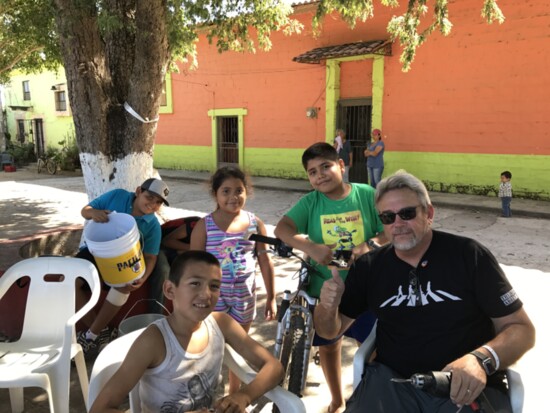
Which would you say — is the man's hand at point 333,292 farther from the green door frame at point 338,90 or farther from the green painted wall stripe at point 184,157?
the green painted wall stripe at point 184,157

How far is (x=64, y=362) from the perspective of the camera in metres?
2.41

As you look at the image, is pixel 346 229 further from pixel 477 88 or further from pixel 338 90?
pixel 338 90

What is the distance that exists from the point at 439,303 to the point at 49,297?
2.28 meters

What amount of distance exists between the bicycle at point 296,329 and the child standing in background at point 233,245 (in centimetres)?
34

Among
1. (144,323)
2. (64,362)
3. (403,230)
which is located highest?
(403,230)

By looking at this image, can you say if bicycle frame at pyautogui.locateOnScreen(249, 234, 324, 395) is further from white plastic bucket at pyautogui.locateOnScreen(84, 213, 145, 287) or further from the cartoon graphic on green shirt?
white plastic bucket at pyautogui.locateOnScreen(84, 213, 145, 287)

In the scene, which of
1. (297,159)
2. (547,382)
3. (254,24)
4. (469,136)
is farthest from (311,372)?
(297,159)

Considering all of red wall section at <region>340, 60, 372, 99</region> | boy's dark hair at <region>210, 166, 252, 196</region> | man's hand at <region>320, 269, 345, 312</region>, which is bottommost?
man's hand at <region>320, 269, 345, 312</region>

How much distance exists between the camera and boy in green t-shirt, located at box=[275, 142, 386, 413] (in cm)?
248

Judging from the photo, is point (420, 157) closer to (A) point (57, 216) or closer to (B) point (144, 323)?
(A) point (57, 216)

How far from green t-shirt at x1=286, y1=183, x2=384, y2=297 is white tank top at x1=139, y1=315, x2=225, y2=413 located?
913mm

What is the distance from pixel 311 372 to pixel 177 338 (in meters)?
1.75

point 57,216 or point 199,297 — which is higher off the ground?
point 199,297

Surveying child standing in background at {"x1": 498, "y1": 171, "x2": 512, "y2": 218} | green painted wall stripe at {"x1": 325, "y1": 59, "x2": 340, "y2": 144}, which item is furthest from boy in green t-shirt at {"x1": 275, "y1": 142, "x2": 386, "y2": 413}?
green painted wall stripe at {"x1": 325, "y1": 59, "x2": 340, "y2": 144}
